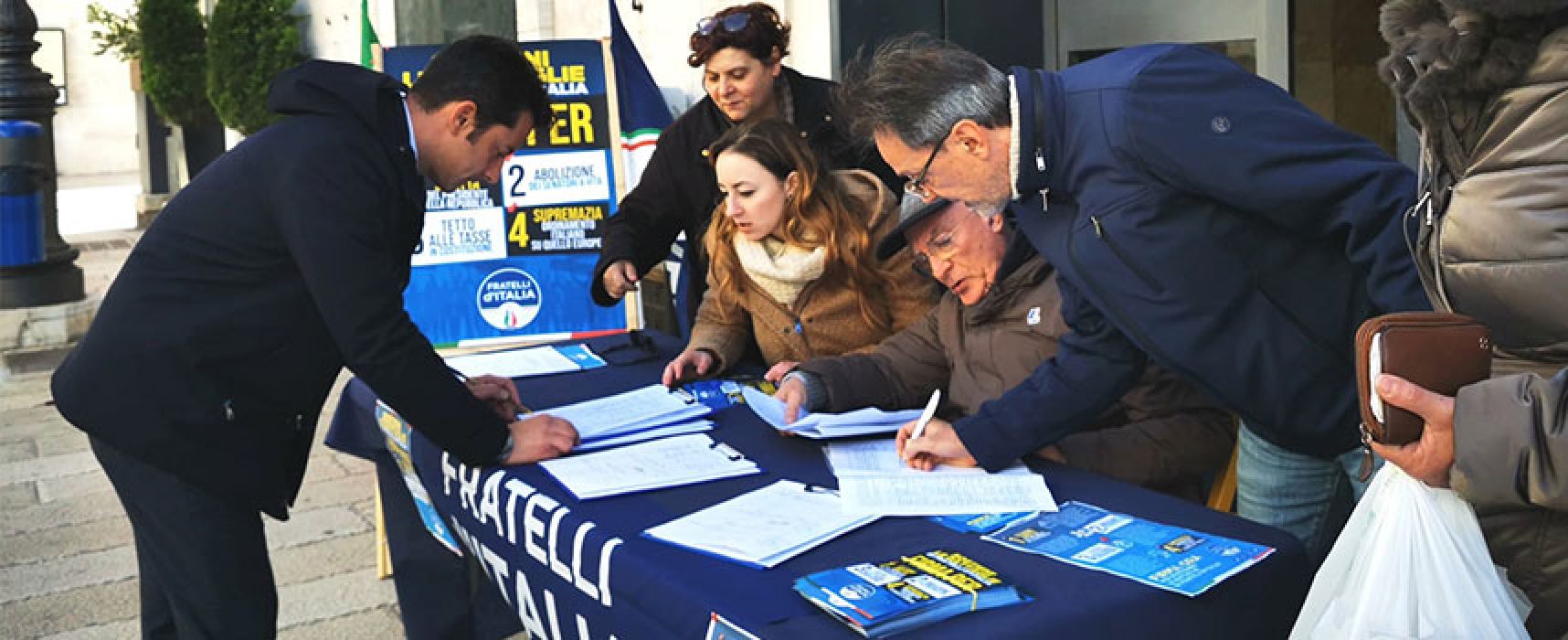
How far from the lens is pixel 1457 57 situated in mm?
1494

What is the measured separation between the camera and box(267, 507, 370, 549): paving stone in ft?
15.8

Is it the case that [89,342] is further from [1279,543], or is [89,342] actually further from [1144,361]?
[1279,543]

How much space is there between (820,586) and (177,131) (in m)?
16.0

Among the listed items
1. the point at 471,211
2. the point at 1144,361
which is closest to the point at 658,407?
the point at 1144,361

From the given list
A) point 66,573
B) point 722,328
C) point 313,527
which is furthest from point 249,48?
point 722,328

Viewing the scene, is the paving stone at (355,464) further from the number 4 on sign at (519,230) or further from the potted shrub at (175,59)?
the potted shrub at (175,59)

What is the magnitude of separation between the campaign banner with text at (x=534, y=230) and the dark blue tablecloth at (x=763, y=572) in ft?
7.98

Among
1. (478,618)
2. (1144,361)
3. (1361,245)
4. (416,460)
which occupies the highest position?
(1361,245)

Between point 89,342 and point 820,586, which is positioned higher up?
point 89,342

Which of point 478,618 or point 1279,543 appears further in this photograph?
point 478,618

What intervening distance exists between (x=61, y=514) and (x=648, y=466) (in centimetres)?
Result: 363

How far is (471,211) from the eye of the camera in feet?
17.4

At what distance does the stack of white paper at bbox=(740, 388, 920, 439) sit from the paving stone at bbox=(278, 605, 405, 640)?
64.4 inches

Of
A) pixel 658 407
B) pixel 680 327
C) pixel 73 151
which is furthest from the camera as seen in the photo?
pixel 73 151
